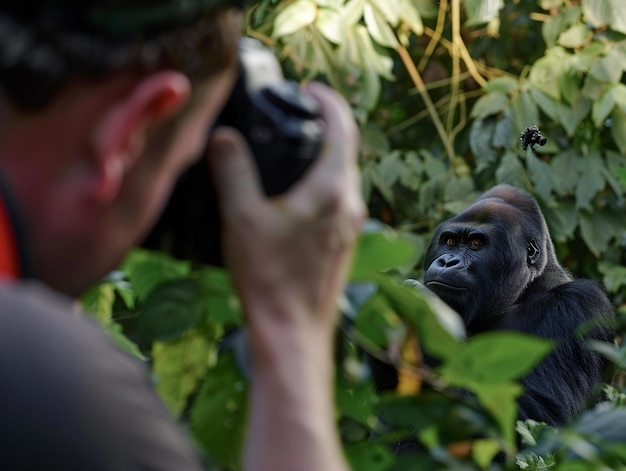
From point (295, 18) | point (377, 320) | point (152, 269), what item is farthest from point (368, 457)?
point (295, 18)

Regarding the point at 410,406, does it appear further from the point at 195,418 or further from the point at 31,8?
the point at 31,8

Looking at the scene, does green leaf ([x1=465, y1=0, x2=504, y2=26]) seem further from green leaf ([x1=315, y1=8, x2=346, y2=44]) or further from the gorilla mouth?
the gorilla mouth

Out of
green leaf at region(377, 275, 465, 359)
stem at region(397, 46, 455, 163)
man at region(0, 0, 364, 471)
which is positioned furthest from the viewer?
stem at region(397, 46, 455, 163)

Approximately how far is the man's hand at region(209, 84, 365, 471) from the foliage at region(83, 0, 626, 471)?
0.28 feet

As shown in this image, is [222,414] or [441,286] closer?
[222,414]

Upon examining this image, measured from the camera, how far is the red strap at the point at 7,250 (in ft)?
2.30

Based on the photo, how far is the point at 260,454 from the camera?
0.74 meters

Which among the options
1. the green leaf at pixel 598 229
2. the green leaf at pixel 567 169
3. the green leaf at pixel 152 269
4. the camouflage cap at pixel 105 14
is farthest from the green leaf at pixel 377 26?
the camouflage cap at pixel 105 14

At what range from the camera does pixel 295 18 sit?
3.71 metres

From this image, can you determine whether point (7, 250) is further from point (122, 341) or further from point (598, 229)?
point (598, 229)

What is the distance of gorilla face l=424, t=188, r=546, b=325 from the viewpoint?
333cm

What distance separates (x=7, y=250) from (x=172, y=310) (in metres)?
0.26

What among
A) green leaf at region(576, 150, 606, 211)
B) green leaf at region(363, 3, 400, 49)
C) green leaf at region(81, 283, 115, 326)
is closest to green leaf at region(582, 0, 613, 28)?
green leaf at region(576, 150, 606, 211)

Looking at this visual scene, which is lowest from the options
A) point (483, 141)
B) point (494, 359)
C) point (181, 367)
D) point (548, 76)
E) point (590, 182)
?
point (590, 182)
